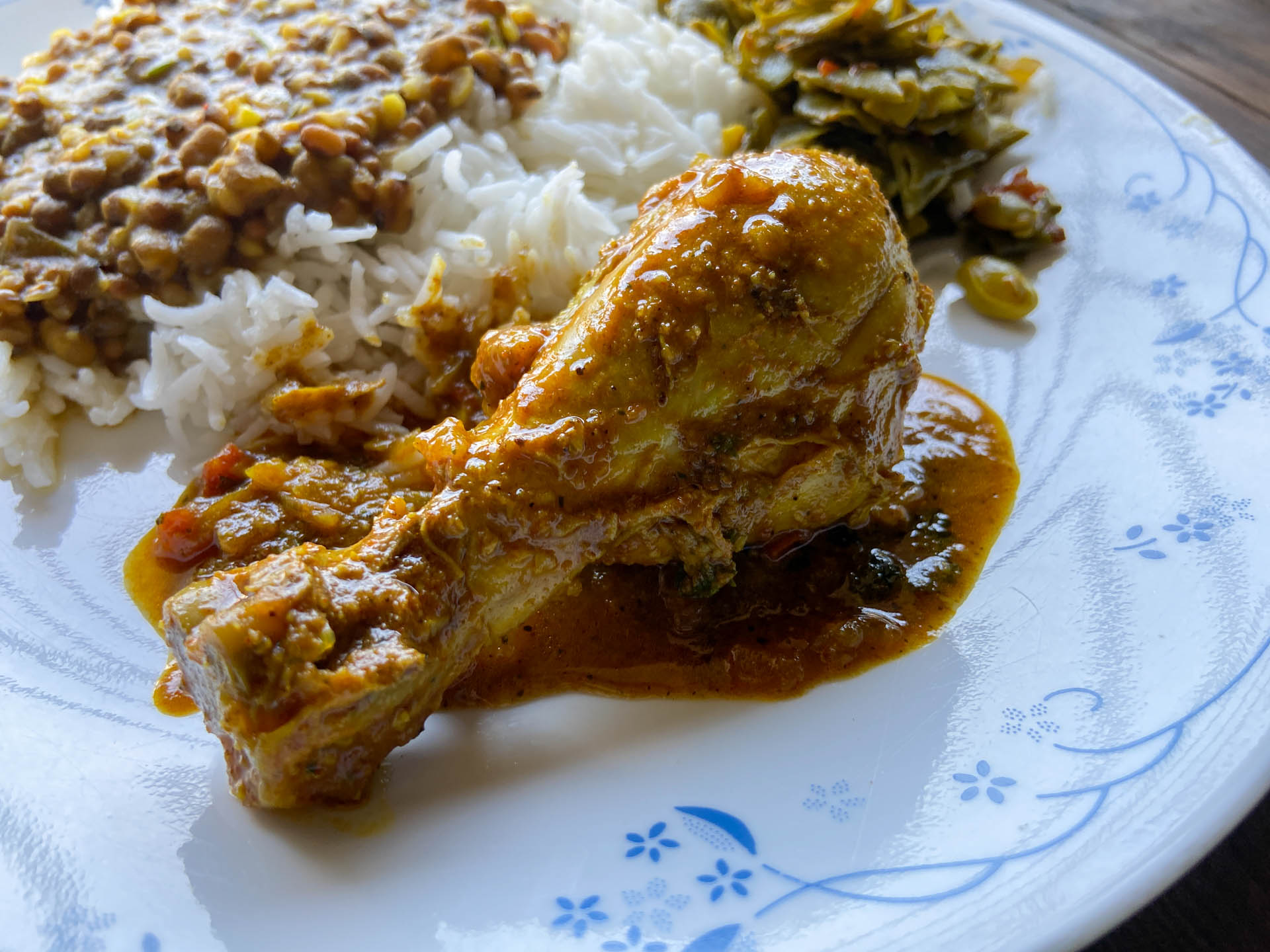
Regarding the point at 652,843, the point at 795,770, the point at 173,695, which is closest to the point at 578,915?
the point at 652,843

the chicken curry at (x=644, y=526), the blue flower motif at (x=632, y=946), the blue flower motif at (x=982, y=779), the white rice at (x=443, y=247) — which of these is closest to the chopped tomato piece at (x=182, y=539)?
the chicken curry at (x=644, y=526)

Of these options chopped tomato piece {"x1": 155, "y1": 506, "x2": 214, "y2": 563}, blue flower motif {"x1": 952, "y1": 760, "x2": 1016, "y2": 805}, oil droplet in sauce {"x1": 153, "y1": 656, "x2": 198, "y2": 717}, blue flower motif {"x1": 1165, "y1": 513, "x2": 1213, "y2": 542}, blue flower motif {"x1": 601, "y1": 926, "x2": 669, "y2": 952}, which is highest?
blue flower motif {"x1": 1165, "y1": 513, "x2": 1213, "y2": 542}

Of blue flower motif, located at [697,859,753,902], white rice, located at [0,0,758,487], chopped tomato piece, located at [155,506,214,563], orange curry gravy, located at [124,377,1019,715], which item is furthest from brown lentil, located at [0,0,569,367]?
blue flower motif, located at [697,859,753,902]

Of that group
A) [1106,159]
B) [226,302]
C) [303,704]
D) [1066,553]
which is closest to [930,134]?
[1106,159]

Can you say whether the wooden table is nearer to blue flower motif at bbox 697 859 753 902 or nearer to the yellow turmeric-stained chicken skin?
blue flower motif at bbox 697 859 753 902

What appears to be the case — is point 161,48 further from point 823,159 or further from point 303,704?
point 303,704

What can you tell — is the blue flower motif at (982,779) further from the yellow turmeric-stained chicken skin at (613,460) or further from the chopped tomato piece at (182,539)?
the chopped tomato piece at (182,539)

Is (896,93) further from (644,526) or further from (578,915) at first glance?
(578,915)
